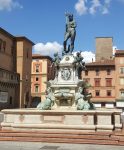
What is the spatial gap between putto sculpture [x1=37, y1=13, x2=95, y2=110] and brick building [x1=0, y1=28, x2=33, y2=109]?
38601 mm

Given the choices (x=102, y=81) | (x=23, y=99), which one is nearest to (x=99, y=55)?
(x=102, y=81)

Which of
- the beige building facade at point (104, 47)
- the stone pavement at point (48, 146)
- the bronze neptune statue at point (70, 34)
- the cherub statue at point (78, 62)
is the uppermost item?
the beige building facade at point (104, 47)

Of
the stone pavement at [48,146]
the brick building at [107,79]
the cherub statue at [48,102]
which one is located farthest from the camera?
the brick building at [107,79]

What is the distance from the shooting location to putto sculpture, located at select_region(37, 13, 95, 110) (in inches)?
871

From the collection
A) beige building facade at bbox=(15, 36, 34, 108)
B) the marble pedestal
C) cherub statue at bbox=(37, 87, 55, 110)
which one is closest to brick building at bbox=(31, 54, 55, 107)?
beige building facade at bbox=(15, 36, 34, 108)

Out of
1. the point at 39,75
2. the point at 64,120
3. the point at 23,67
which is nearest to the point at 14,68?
the point at 23,67

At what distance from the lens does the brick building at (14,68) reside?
63987 mm

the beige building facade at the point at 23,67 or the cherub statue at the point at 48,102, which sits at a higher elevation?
the beige building facade at the point at 23,67

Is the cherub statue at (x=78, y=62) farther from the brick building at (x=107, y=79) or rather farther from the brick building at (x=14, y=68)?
the brick building at (x=107, y=79)

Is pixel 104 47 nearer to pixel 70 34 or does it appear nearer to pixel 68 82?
pixel 70 34

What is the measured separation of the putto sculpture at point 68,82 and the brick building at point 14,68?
38.6 m

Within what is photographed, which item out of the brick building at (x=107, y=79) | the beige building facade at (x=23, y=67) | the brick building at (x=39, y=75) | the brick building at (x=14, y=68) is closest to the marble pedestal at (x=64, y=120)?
the brick building at (x=14, y=68)

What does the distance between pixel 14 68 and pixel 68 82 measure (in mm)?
49295

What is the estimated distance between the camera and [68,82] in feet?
75.0
